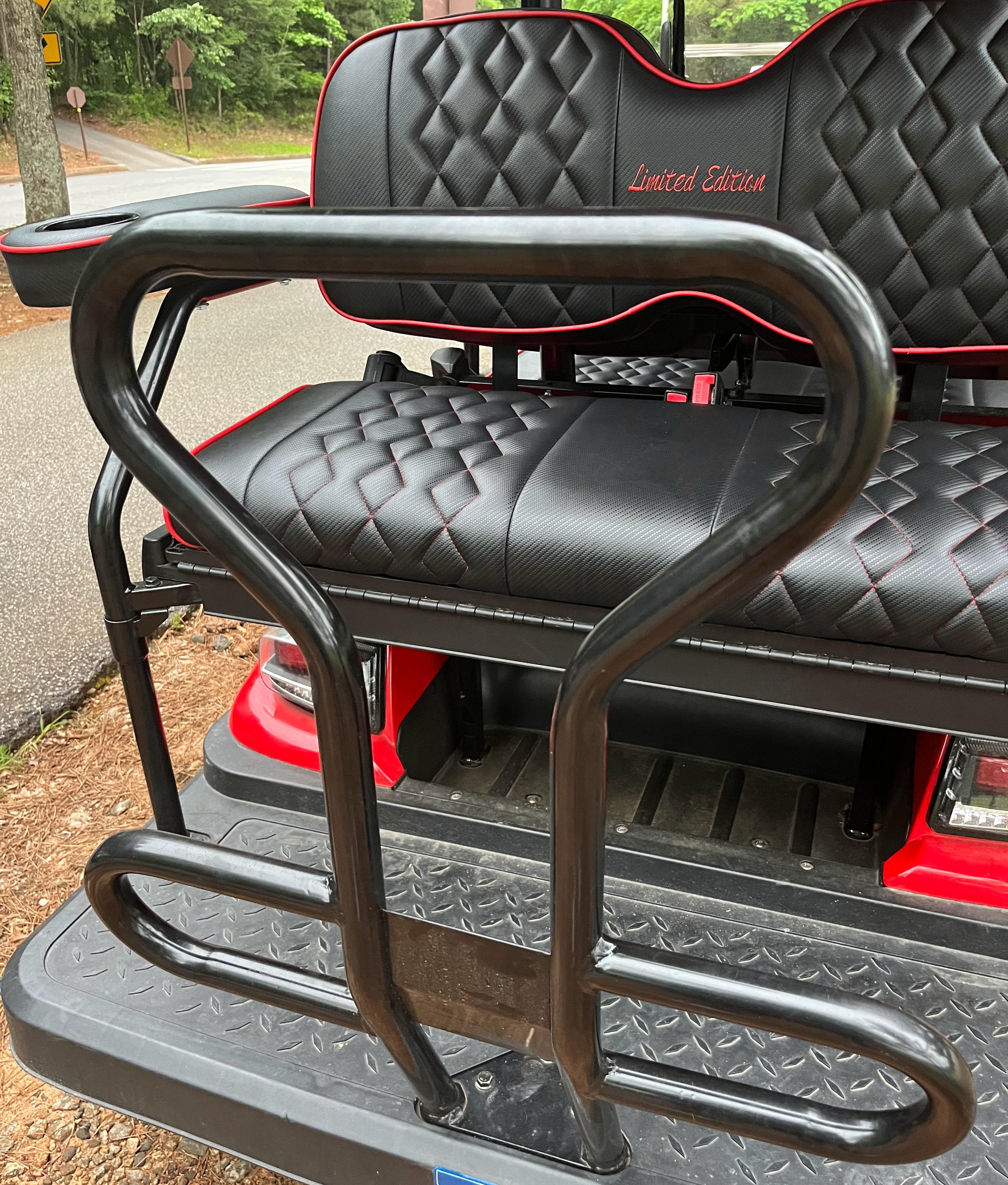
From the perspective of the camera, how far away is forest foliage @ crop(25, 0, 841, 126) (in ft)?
72.8

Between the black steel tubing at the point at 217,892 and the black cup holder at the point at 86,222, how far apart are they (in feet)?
2.82

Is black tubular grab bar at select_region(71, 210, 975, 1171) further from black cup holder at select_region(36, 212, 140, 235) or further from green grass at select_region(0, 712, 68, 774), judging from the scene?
green grass at select_region(0, 712, 68, 774)

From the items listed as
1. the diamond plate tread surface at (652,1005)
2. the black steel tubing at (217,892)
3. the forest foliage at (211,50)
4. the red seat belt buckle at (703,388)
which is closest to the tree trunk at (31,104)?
the red seat belt buckle at (703,388)

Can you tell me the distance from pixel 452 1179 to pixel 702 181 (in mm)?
1497

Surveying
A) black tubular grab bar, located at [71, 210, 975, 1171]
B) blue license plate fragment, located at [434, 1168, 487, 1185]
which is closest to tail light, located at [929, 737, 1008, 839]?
black tubular grab bar, located at [71, 210, 975, 1171]

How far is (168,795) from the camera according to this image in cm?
131

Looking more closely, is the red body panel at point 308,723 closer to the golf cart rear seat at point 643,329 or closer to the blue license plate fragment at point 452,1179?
the golf cart rear seat at point 643,329

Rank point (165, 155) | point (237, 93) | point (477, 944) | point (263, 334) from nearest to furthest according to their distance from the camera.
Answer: point (477, 944) < point (263, 334) < point (165, 155) < point (237, 93)

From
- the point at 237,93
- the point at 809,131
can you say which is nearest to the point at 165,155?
the point at 237,93

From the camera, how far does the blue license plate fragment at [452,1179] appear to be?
0.98 m

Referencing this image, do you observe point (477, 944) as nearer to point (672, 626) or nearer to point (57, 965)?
point (672, 626)

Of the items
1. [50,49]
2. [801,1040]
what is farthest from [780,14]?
[50,49]

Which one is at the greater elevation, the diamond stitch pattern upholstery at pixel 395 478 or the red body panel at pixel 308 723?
the diamond stitch pattern upholstery at pixel 395 478

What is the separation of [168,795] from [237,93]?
26252 mm
